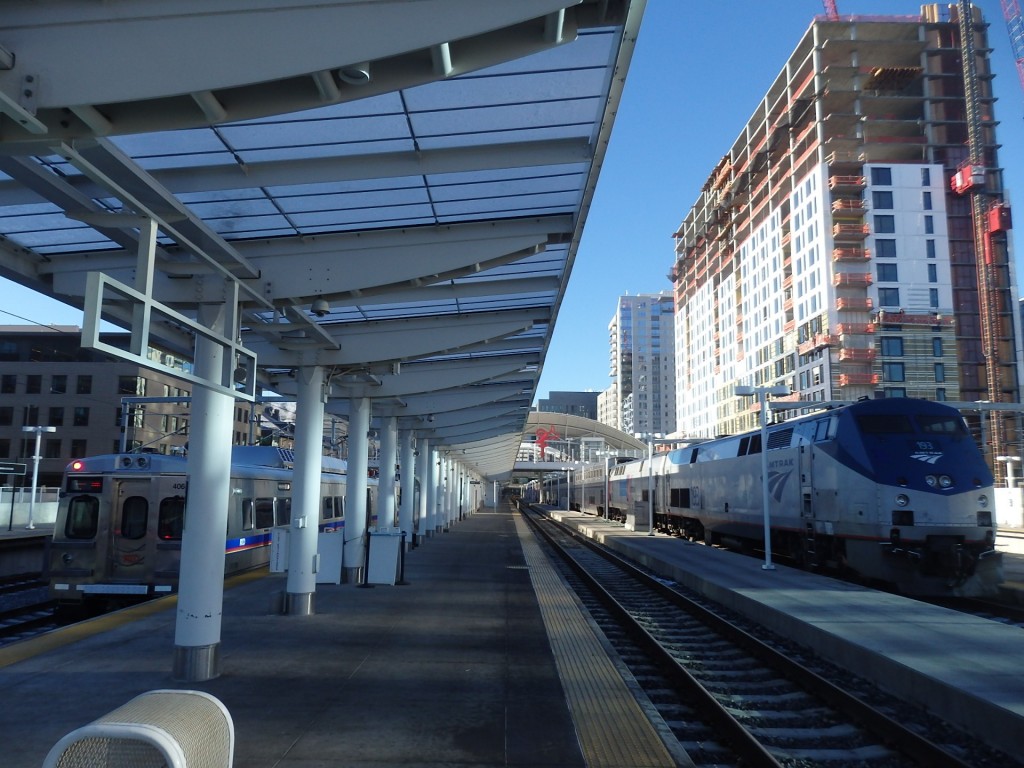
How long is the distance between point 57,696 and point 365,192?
5.58 m

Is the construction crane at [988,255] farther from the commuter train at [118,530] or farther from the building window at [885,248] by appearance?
the commuter train at [118,530]

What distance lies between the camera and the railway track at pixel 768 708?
616cm

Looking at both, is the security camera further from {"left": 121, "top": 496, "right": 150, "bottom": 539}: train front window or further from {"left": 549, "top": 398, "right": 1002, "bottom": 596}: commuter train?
{"left": 549, "top": 398, "right": 1002, "bottom": 596}: commuter train

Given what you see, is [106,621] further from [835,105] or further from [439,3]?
[835,105]

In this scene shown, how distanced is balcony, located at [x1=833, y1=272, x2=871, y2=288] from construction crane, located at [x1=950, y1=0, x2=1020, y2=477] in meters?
11.7

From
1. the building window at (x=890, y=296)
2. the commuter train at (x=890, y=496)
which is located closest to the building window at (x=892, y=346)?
the building window at (x=890, y=296)

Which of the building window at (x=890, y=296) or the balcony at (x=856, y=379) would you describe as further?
the building window at (x=890, y=296)

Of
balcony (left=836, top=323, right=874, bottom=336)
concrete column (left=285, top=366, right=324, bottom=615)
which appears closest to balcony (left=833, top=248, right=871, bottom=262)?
balcony (left=836, top=323, right=874, bottom=336)

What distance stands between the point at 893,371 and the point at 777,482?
55.5 m

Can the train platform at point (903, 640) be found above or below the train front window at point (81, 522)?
below

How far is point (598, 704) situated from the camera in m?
6.90

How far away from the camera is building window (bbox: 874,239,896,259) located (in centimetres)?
6794

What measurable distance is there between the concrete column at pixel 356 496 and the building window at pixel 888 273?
6341 centimetres

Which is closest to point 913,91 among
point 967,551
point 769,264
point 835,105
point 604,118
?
point 835,105
